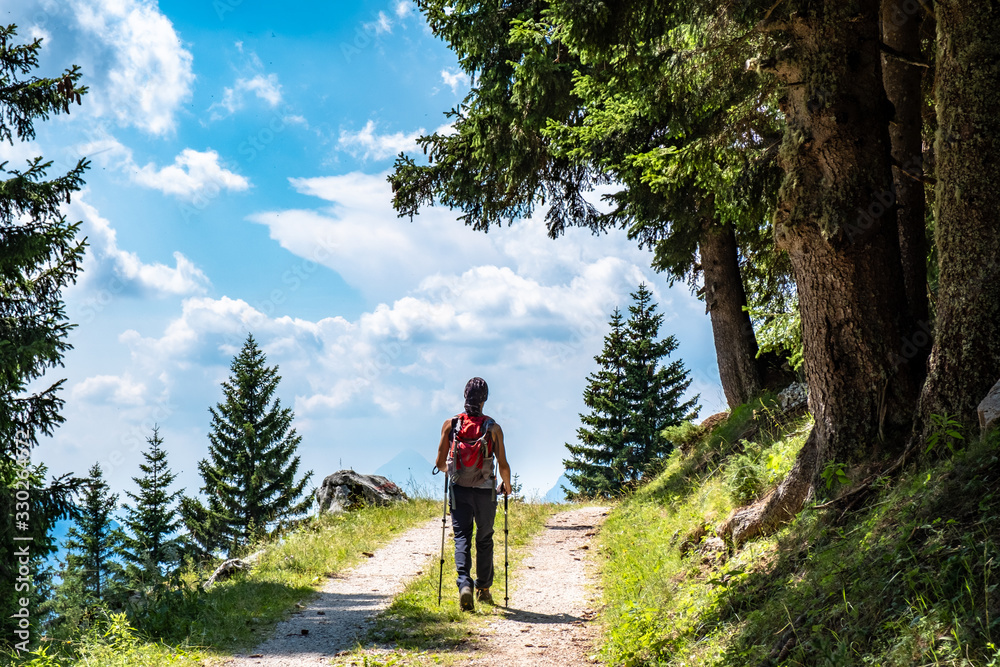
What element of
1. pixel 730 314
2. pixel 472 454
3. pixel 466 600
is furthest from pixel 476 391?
pixel 730 314

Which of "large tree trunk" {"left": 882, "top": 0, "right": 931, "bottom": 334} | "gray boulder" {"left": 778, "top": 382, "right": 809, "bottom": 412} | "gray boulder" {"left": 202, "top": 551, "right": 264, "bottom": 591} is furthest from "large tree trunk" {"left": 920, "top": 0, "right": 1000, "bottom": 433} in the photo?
"gray boulder" {"left": 202, "top": 551, "right": 264, "bottom": 591}

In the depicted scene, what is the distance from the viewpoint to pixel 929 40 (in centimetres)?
787

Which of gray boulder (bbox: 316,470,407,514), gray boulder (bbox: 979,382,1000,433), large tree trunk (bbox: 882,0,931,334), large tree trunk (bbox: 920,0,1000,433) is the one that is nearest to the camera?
gray boulder (bbox: 979,382,1000,433)

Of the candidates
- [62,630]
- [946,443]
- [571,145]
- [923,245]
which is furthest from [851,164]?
[62,630]

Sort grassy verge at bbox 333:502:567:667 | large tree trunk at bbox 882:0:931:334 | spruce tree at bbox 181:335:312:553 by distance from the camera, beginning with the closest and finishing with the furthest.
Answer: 1. grassy verge at bbox 333:502:567:667
2. large tree trunk at bbox 882:0:931:334
3. spruce tree at bbox 181:335:312:553

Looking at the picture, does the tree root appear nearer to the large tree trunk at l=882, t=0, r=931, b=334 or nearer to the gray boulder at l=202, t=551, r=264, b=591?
the large tree trunk at l=882, t=0, r=931, b=334

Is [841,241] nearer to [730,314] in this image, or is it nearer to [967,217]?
[967,217]

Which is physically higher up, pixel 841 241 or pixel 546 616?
pixel 841 241

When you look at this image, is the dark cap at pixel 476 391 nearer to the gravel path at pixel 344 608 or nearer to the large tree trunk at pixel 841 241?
the gravel path at pixel 344 608

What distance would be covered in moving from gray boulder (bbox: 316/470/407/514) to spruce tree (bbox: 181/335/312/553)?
12614 millimetres

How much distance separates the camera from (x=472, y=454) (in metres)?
7.49

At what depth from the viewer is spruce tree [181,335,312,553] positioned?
2955 cm

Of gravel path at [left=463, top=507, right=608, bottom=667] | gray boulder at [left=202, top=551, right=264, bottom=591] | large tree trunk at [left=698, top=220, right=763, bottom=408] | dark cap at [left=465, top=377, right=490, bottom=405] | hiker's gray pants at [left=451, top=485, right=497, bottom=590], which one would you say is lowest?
gravel path at [left=463, top=507, right=608, bottom=667]

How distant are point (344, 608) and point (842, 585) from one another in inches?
223
